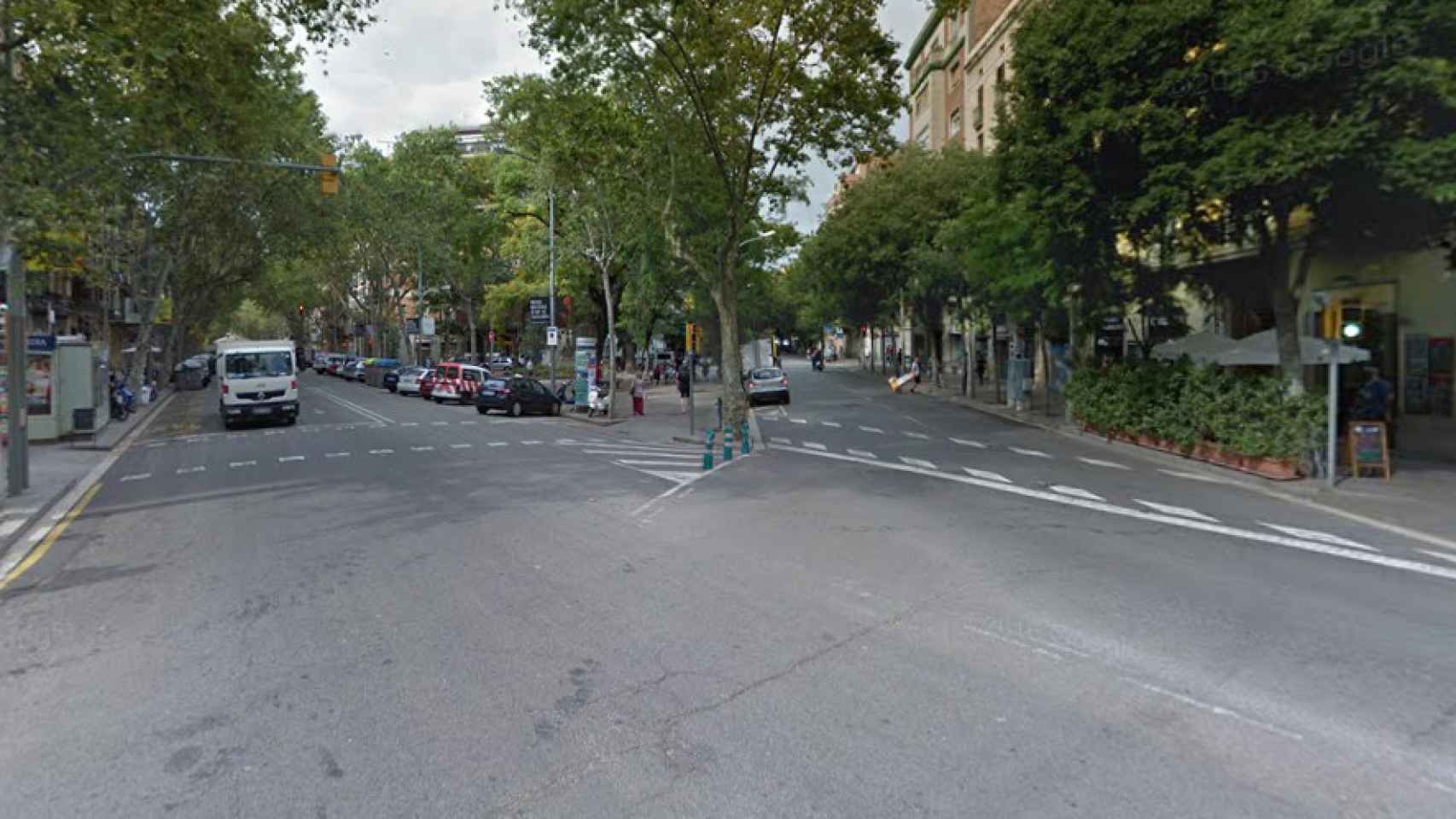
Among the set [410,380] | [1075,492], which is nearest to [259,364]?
[410,380]

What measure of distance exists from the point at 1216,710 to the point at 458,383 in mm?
35856

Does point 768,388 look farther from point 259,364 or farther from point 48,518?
point 48,518

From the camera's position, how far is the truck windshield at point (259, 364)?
25.5m

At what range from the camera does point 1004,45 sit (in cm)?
4028

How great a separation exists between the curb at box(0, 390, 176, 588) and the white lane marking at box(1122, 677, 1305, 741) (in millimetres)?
9267

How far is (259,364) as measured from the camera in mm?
25938

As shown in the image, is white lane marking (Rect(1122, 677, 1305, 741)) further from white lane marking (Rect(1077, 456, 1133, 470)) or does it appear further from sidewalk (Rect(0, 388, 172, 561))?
white lane marking (Rect(1077, 456, 1133, 470))

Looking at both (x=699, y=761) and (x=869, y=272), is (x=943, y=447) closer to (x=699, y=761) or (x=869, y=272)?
(x=699, y=761)

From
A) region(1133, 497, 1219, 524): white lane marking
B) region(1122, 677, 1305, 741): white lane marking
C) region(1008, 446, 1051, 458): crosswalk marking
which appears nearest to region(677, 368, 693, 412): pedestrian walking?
region(1008, 446, 1051, 458): crosswalk marking

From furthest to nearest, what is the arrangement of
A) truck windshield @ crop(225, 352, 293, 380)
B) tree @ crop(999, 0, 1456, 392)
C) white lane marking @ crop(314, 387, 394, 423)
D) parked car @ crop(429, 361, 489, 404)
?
1. parked car @ crop(429, 361, 489, 404)
2. white lane marking @ crop(314, 387, 394, 423)
3. truck windshield @ crop(225, 352, 293, 380)
4. tree @ crop(999, 0, 1456, 392)

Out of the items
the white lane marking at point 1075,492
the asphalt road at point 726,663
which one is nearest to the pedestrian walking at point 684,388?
the white lane marking at point 1075,492

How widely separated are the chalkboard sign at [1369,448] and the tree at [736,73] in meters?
11.7

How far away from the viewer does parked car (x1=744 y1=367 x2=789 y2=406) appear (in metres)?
35.0

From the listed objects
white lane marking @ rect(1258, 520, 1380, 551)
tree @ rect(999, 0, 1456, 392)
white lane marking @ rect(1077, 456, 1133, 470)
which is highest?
tree @ rect(999, 0, 1456, 392)
